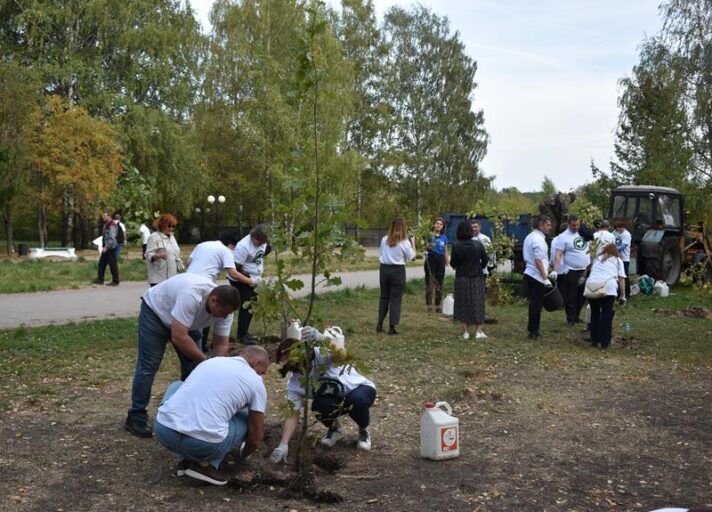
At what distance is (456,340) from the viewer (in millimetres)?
11008

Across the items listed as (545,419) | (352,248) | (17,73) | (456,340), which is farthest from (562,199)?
(17,73)

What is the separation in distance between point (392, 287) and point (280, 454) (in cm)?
633

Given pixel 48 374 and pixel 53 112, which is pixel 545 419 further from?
pixel 53 112

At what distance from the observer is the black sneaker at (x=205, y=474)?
16.1 ft

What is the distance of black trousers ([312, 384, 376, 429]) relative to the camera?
5.57 meters

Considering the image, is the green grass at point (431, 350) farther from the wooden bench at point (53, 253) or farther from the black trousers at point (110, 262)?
the wooden bench at point (53, 253)

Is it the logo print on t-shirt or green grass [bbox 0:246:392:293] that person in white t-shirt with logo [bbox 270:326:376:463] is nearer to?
the logo print on t-shirt

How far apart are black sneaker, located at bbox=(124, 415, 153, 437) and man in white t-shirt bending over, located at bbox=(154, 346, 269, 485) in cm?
107

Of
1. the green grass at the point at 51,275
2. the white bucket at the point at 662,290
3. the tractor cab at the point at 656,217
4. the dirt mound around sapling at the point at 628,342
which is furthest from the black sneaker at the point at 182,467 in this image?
the tractor cab at the point at 656,217

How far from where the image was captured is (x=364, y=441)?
580 centimetres

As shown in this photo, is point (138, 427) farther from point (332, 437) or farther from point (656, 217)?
point (656, 217)

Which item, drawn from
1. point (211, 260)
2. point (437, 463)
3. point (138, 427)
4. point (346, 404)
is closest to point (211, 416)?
point (346, 404)

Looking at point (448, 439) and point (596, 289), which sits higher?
point (596, 289)

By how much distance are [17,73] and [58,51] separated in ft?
14.6
